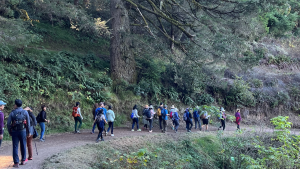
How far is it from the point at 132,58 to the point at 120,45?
4.36ft

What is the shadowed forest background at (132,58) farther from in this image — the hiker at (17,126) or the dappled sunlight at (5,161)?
the hiker at (17,126)

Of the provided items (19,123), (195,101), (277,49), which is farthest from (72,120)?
(277,49)

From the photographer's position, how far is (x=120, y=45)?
17.5m

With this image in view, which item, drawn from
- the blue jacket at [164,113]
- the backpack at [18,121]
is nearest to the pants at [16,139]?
the backpack at [18,121]

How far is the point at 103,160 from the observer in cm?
879

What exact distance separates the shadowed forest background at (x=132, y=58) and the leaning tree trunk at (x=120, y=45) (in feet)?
0.23

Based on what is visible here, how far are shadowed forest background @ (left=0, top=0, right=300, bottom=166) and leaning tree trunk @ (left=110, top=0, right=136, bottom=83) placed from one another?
7 cm

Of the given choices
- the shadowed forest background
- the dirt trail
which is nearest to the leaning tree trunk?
the shadowed forest background

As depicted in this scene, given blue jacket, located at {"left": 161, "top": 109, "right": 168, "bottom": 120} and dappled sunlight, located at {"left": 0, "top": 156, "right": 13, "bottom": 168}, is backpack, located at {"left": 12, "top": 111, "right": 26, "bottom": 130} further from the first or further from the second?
blue jacket, located at {"left": 161, "top": 109, "right": 168, "bottom": 120}

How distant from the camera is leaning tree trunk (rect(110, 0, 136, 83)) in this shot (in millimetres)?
17438

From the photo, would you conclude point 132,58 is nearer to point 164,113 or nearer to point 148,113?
point 148,113

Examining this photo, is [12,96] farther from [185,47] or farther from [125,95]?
[185,47]

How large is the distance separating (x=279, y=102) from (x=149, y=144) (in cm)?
1759

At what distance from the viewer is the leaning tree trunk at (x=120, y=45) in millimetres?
17438
